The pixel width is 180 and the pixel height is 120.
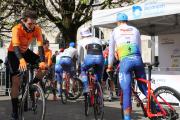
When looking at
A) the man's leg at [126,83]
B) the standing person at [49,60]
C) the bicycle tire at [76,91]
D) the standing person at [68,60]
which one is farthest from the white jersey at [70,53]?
the man's leg at [126,83]

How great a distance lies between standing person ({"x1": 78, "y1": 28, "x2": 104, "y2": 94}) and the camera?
995 cm

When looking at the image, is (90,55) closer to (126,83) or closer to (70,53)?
(126,83)

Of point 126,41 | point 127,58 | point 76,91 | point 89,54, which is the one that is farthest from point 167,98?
point 76,91

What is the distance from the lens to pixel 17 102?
330 inches

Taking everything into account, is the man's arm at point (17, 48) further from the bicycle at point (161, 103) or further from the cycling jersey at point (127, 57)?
the bicycle at point (161, 103)

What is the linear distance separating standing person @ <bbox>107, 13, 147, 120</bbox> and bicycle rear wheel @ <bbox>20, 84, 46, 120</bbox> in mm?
1392

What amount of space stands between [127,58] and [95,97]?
5.35 feet

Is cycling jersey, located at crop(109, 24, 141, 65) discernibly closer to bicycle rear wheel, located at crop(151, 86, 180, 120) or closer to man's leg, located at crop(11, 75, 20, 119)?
bicycle rear wheel, located at crop(151, 86, 180, 120)

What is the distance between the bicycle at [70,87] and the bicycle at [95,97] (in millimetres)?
Result: 3943

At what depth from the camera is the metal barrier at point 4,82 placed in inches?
676

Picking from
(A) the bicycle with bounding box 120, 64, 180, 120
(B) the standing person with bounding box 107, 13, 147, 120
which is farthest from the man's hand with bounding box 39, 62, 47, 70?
(A) the bicycle with bounding box 120, 64, 180, 120

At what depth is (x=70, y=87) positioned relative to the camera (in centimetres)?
1413

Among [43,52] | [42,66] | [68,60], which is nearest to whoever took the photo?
[42,66]

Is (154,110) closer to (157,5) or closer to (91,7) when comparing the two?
(157,5)
